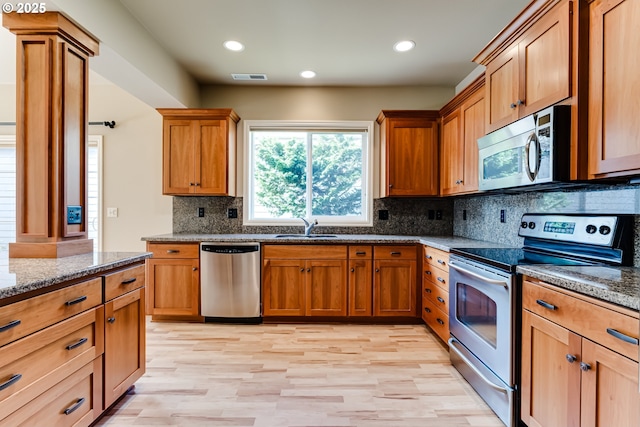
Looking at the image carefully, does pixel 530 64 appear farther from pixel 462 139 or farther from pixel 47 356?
pixel 47 356

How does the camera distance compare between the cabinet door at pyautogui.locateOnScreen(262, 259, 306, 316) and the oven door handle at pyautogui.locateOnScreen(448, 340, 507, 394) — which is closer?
the oven door handle at pyautogui.locateOnScreen(448, 340, 507, 394)

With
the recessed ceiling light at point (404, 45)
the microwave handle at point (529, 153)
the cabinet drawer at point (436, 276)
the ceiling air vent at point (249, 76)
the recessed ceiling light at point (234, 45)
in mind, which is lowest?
the cabinet drawer at point (436, 276)

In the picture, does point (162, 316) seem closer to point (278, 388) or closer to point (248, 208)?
point (248, 208)

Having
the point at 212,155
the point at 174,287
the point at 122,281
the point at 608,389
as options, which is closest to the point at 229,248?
the point at 174,287

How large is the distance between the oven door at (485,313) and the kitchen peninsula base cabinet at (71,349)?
79.2 inches

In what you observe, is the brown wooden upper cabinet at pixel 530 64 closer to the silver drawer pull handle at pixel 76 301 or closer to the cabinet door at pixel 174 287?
the silver drawer pull handle at pixel 76 301

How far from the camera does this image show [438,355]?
8.38 ft

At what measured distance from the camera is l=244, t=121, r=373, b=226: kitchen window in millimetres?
3826

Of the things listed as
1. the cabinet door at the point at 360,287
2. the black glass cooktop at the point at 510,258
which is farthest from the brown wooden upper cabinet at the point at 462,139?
the cabinet door at the point at 360,287

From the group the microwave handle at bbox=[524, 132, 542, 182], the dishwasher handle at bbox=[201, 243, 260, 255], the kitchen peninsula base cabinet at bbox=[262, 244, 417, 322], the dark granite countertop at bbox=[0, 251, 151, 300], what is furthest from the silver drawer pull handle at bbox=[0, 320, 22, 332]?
the microwave handle at bbox=[524, 132, 542, 182]

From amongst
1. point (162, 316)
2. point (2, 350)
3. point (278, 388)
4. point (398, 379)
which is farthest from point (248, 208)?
point (2, 350)

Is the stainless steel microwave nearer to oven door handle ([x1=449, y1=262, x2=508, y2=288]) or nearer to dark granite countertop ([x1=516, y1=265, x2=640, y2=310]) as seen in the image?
dark granite countertop ([x1=516, y1=265, x2=640, y2=310])

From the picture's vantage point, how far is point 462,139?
2949mm

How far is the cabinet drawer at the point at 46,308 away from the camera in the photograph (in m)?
1.14
